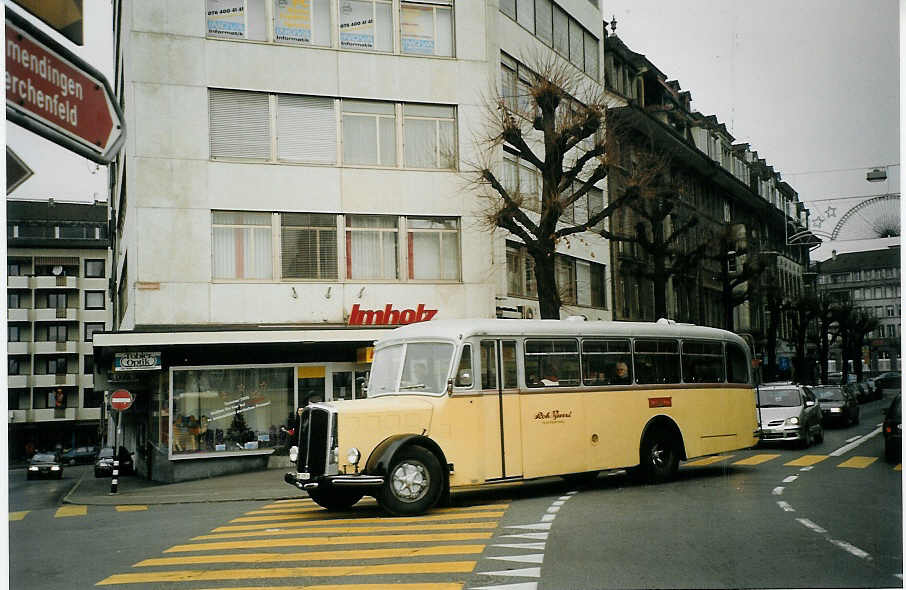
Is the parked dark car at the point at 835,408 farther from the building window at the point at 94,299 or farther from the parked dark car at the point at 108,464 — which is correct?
the parked dark car at the point at 108,464

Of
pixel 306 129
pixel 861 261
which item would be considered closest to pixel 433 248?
pixel 306 129

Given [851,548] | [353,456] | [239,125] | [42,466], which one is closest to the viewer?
[851,548]

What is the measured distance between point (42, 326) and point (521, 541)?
17.5 feet

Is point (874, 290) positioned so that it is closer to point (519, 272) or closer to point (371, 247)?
point (519, 272)

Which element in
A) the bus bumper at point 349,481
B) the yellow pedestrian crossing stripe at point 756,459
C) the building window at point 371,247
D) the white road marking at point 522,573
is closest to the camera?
the white road marking at point 522,573

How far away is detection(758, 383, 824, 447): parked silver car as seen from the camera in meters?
22.7

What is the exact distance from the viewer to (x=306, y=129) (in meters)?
22.5

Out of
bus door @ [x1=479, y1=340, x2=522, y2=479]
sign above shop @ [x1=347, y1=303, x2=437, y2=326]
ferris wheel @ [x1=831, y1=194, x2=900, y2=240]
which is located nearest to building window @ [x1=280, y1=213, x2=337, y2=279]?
sign above shop @ [x1=347, y1=303, x2=437, y2=326]

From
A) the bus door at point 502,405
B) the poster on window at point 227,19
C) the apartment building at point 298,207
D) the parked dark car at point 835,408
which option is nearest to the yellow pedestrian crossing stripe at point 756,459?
the parked dark car at point 835,408

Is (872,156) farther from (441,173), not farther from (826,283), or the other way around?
(441,173)

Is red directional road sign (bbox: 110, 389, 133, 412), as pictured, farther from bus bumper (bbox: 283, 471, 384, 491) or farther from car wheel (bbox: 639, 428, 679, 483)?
car wheel (bbox: 639, 428, 679, 483)

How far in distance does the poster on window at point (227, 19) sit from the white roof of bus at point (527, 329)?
29.9 ft

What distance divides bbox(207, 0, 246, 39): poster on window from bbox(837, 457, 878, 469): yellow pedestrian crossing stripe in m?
13.7

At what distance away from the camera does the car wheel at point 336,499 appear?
13.2 meters
